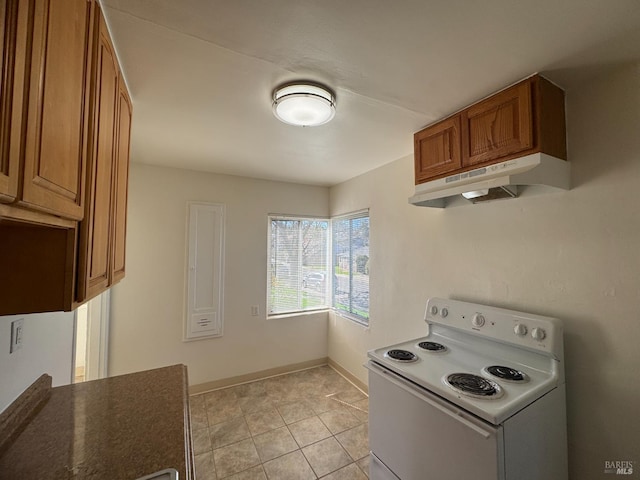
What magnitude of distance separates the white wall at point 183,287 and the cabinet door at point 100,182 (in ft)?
5.68

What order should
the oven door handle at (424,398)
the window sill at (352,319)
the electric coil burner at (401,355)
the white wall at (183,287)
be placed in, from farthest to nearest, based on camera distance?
the window sill at (352,319)
the white wall at (183,287)
the electric coil burner at (401,355)
the oven door handle at (424,398)

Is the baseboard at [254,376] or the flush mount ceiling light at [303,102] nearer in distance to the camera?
the flush mount ceiling light at [303,102]

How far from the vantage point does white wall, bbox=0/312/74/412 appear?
1004 millimetres

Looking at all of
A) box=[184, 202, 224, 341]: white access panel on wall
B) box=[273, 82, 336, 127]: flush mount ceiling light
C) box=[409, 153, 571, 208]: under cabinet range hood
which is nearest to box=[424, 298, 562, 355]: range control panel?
box=[409, 153, 571, 208]: under cabinet range hood

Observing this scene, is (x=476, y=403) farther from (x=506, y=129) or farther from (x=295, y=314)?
(x=295, y=314)

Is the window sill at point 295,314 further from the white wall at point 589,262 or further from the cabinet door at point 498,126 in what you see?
the cabinet door at point 498,126

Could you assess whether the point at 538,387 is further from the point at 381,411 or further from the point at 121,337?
the point at 121,337

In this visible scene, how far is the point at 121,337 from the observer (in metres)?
2.54

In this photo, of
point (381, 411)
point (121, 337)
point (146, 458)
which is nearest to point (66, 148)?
point (146, 458)

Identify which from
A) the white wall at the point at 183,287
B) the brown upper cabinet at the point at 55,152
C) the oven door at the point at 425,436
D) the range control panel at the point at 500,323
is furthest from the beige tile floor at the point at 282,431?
the brown upper cabinet at the point at 55,152

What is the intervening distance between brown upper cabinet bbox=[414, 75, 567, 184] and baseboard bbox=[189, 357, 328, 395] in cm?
288

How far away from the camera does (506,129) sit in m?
1.34

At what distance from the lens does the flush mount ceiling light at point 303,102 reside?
1.36 meters

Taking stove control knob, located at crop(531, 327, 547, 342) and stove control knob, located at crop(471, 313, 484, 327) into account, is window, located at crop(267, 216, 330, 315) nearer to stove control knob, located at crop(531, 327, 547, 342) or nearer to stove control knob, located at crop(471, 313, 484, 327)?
stove control knob, located at crop(471, 313, 484, 327)
